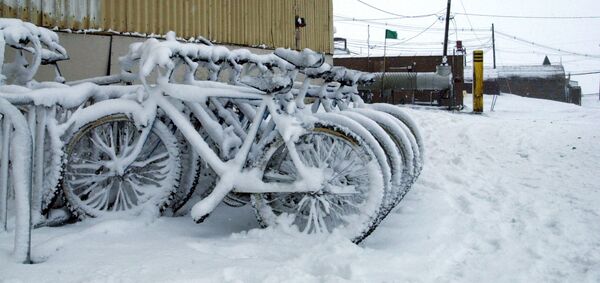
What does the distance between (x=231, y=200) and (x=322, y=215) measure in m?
0.91

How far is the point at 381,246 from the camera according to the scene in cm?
313

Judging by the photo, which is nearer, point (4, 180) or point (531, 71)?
point (4, 180)

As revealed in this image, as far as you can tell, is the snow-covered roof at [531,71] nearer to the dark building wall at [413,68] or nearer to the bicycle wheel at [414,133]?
the dark building wall at [413,68]

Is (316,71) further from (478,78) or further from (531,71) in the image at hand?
(531,71)

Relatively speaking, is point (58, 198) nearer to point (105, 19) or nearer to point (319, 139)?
point (319, 139)

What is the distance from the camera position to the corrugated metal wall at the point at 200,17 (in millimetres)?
5719

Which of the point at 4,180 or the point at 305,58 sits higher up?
the point at 305,58

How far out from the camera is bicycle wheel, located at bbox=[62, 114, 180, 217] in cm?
344

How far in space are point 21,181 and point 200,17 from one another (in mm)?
5688

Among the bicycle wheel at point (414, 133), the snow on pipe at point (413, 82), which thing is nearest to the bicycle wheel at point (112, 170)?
the bicycle wheel at point (414, 133)

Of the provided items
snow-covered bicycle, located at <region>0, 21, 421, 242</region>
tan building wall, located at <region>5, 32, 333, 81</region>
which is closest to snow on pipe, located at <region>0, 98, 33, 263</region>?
snow-covered bicycle, located at <region>0, 21, 421, 242</region>

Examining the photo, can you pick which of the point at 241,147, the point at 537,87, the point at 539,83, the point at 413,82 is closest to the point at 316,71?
the point at 241,147

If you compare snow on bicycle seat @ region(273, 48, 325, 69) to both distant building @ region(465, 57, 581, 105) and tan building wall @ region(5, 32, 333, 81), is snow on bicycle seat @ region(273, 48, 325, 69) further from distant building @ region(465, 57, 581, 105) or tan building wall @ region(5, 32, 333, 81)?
distant building @ region(465, 57, 581, 105)

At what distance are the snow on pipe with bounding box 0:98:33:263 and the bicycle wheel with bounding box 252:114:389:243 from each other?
54.4 inches
